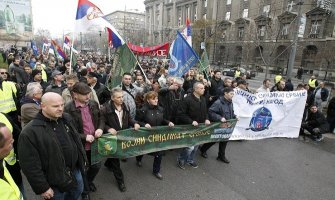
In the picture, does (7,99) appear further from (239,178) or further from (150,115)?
(239,178)

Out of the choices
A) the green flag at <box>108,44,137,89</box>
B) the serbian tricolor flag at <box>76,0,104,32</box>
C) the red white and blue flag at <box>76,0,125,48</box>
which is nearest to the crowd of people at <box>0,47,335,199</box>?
the green flag at <box>108,44,137,89</box>

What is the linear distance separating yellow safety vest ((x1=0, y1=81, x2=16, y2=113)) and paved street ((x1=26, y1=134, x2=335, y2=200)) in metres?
1.45

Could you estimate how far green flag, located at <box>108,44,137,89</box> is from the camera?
5.43 meters

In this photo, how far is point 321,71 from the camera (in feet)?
105

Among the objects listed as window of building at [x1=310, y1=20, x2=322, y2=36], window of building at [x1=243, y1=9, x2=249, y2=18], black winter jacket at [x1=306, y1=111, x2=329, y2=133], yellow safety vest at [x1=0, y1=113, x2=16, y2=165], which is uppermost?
window of building at [x1=243, y1=9, x2=249, y2=18]

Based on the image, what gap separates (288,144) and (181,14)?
65628 millimetres

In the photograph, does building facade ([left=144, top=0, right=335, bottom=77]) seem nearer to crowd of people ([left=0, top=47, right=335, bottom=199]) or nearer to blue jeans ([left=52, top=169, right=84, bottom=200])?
crowd of people ([left=0, top=47, right=335, bottom=199])

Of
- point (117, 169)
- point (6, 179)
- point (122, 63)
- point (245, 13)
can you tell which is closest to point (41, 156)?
point (6, 179)

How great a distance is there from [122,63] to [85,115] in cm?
234

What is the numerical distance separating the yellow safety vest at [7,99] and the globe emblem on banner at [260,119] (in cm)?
535

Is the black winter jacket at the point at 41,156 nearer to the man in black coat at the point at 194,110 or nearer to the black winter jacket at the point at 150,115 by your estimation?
the black winter jacket at the point at 150,115

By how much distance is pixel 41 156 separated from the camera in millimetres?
2465

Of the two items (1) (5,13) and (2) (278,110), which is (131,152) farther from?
(1) (5,13)

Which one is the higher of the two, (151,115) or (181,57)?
(181,57)
